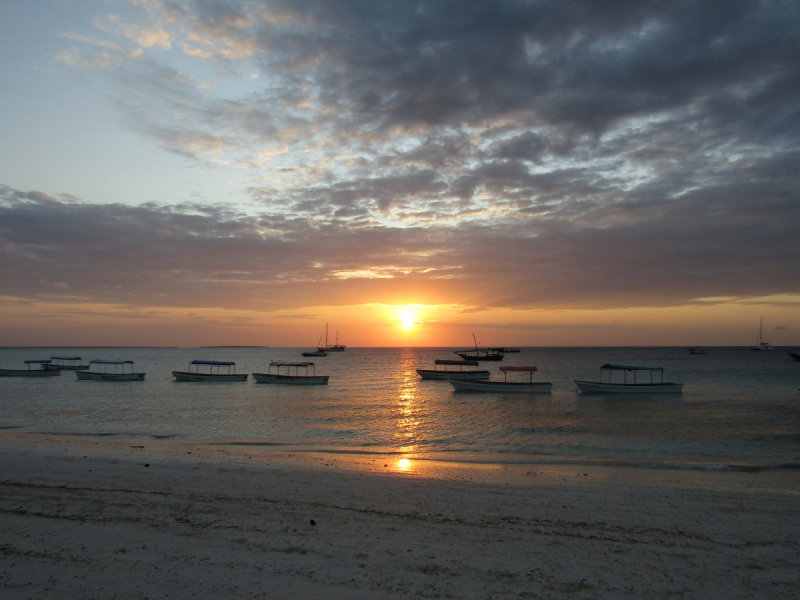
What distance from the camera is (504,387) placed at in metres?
51.5

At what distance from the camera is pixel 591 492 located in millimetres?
13352

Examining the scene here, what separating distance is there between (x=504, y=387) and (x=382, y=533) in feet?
145

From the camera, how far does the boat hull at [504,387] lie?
5022cm

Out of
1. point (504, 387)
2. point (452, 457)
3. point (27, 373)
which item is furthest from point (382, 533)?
point (27, 373)

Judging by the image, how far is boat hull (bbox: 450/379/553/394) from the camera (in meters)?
50.2

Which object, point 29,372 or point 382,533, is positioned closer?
point 382,533

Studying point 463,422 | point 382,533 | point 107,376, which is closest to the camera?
point 382,533

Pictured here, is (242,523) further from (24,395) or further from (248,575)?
(24,395)

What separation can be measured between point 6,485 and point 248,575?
995 centimetres

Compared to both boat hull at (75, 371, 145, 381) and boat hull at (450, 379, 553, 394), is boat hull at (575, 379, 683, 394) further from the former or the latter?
boat hull at (75, 371, 145, 381)

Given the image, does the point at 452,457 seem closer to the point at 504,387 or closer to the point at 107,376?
the point at 504,387

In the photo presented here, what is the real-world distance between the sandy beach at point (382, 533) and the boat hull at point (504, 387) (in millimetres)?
34244

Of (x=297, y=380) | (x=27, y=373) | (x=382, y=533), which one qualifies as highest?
(x=382, y=533)

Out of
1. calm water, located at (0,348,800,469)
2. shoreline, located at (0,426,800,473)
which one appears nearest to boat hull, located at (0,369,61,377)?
calm water, located at (0,348,800,469)
